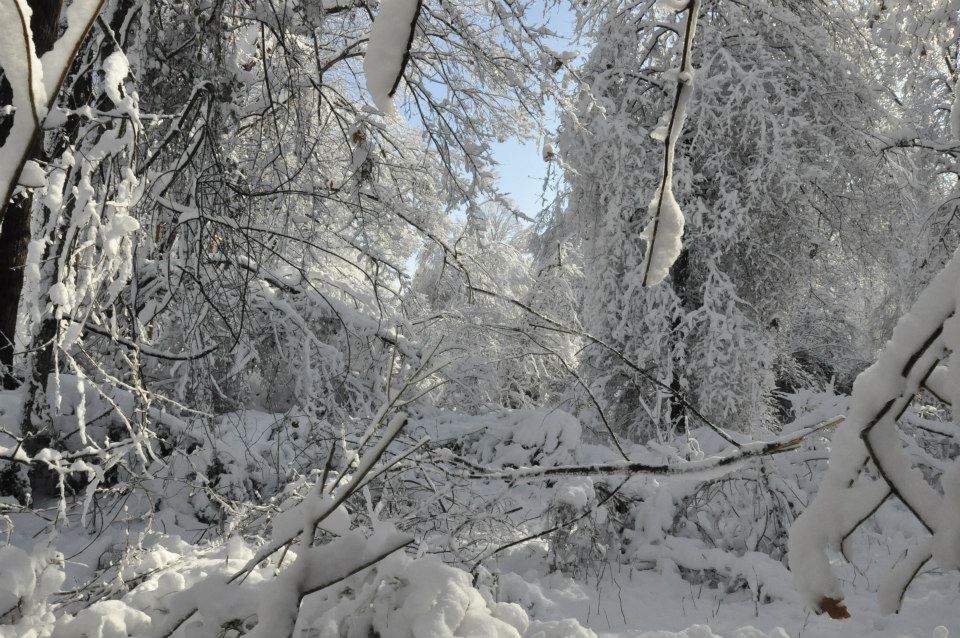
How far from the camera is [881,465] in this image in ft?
1.47

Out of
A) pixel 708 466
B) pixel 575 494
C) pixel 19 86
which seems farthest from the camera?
pixel 575 494

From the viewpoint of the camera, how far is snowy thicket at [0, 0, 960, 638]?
0.85 metres

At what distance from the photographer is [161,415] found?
4.25 m

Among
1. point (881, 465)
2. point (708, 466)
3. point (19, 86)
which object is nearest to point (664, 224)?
point (881, 465)

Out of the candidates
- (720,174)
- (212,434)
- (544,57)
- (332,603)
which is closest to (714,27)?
(720,174)

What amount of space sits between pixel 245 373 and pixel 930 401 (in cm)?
644

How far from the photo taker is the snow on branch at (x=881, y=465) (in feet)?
1.48

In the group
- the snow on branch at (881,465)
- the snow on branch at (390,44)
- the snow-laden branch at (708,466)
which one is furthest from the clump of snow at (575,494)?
the snow on branch at (390,44)

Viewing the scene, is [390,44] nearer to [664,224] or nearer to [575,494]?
[664,224]

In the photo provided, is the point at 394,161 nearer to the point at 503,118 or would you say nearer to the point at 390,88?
the point at 503,118

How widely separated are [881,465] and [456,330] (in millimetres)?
3567

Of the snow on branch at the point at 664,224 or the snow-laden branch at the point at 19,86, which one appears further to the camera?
the snow on branch at the point at 664,224

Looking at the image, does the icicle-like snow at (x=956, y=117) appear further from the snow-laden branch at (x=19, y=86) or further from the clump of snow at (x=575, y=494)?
the clump of snow at (x=575, y=494)

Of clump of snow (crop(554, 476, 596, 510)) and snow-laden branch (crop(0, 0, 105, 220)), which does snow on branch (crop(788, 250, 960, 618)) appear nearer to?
snow-laden branch (crop(0, 0, 105, 220))
